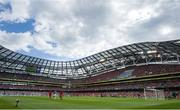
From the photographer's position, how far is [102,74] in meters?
110

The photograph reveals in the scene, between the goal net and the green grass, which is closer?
the green grass

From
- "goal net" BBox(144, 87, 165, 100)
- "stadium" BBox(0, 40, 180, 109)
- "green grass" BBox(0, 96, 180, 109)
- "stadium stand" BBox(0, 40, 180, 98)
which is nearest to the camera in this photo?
"green grass" BBox(0, 96, 180, 109)

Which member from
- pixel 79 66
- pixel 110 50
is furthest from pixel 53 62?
pixel 110 50

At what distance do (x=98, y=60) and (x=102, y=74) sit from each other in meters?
12.2

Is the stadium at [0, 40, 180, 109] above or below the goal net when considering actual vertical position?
above

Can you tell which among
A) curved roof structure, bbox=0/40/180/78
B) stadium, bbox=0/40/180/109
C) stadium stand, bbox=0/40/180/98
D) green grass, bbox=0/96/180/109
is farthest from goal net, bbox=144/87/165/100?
green grass, bbox=0/96/180/109

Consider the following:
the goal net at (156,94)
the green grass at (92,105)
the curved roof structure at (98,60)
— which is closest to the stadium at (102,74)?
the curved roof structure at (98,60)

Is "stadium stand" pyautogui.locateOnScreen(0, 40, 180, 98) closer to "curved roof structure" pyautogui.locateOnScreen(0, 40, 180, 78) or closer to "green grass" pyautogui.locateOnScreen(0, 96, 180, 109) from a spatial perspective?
"curved roof structure" pyautogui.locateOnScreen(0, 40, 180, 78)

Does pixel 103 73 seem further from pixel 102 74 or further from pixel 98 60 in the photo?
pixel 98 60

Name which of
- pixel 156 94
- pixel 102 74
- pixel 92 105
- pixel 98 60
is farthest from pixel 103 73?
pixel 92 105

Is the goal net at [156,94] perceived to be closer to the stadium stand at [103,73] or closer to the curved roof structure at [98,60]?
the stadium stand at [103,73]

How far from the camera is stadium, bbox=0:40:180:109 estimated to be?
75062mm

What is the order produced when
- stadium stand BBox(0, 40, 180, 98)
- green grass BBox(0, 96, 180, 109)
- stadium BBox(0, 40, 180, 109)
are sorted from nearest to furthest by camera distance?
green grass BBox(0, 96, 180, 109) < stadium BBox(0, 40, 180, 109) < stadium stand BBox(0, 40, 180, 98)

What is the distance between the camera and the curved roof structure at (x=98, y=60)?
76375 mm
